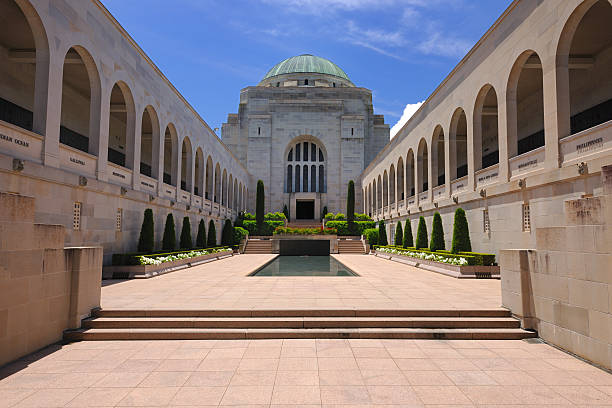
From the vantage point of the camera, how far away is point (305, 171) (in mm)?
51375

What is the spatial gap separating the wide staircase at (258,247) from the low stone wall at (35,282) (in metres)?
23.4

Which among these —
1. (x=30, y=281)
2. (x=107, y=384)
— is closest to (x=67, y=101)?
(x=30, y=281)

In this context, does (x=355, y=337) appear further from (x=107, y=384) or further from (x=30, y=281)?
(x=30, y=281)

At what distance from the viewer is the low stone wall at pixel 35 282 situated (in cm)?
539

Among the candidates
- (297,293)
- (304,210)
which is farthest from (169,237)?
(304,210)

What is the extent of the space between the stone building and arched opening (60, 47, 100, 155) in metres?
29.0

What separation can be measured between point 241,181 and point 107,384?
41593 millimetres

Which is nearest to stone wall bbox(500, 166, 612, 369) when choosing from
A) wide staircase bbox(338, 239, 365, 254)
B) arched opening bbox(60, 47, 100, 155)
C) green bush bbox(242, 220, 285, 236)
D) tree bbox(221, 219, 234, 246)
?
arched opening bbox(60, 47, 100, 155)

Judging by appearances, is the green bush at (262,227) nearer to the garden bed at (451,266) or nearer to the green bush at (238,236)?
the green bush at (238,236)

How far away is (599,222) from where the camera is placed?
535 centimetres

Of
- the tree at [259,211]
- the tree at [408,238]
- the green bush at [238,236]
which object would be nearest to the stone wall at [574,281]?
the tree at [408,238]

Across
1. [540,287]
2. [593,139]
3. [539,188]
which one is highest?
[593,139]

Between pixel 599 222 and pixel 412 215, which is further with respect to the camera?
pixel 412 215

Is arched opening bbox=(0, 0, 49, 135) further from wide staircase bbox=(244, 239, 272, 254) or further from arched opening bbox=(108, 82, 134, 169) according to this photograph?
wide staircase bbox=(244, 239, 272, 254)
